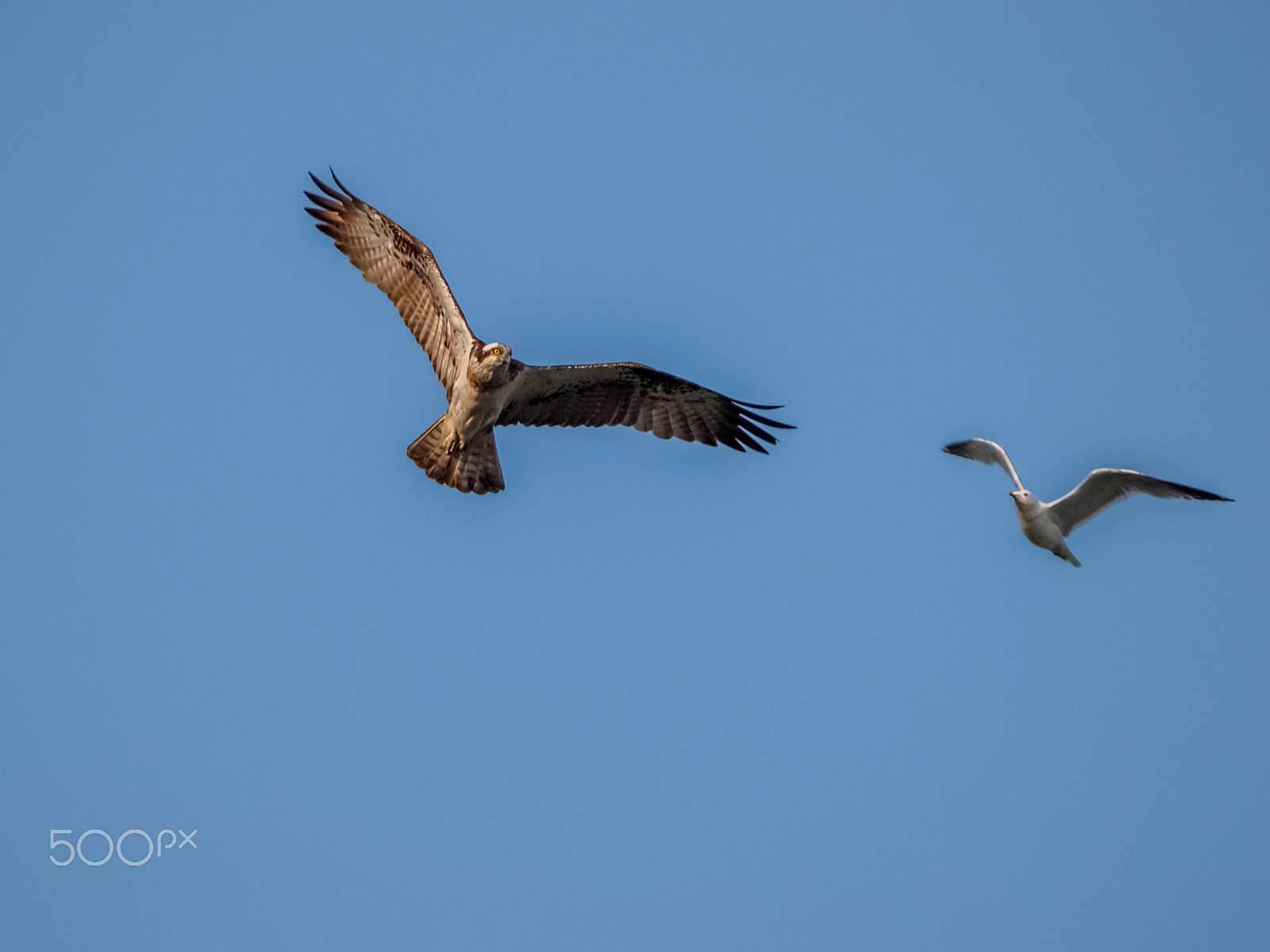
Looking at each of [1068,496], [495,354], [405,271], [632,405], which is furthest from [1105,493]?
[405,271]

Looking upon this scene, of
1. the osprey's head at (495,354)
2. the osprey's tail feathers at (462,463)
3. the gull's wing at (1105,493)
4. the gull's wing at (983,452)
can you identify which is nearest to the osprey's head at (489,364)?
the osprey's head at (495,354)

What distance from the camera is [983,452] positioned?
17297 millimetres

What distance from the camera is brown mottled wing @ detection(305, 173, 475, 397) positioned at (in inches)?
621

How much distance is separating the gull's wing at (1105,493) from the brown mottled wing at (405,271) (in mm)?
6424

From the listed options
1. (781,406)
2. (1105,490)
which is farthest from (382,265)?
(1105,490)

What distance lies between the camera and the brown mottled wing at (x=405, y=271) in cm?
1577

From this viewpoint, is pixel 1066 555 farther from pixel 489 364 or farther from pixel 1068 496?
pixel 489 364

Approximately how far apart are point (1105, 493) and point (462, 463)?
6.72 metres

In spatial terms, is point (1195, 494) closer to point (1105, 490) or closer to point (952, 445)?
point (1105, 490)

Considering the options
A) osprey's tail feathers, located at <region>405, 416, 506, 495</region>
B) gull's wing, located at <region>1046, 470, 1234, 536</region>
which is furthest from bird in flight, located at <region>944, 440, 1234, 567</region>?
osprey's tail feathers, located at <region>405, 416, 506, 495</region>

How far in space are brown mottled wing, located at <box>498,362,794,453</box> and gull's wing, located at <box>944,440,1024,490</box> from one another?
1833mm

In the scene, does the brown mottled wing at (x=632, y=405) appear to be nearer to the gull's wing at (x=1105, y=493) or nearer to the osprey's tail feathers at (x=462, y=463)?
the osprey's tail feathers at (x=462, y=463)

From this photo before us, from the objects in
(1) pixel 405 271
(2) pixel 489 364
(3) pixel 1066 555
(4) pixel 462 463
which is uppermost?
(1) pixel 405 271

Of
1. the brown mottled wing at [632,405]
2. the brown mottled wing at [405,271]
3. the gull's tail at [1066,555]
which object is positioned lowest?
the gull's tail at [1066,555]
